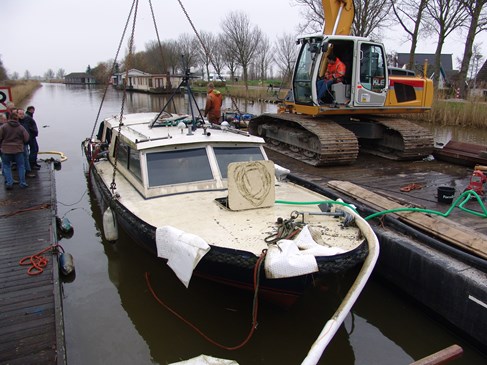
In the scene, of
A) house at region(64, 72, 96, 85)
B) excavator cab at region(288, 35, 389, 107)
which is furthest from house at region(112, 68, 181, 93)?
house at region(64, 72, 96, 85)

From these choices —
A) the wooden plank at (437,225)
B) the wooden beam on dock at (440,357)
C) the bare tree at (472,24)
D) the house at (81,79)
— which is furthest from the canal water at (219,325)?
the house at (81,79)

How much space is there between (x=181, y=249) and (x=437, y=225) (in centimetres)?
316

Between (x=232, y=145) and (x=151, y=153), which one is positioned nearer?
(x=151, y=153)

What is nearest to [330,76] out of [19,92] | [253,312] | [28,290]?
[253,312]

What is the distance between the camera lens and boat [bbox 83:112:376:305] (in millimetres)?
3955

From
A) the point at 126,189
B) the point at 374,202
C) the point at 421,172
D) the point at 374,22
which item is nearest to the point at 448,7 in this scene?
the point at 374,22

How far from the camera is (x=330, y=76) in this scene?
9.50 meters

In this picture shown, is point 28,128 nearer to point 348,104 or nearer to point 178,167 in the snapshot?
point 178,167

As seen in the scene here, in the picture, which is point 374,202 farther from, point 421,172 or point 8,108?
point 8,108

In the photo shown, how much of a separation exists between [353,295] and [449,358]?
888 millimetres

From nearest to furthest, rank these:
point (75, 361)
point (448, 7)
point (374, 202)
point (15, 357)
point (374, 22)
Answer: point (15, 357), point (75, 361), point (374, 202), point (448, 7), point (374, 22)

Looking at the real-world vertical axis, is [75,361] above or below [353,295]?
below

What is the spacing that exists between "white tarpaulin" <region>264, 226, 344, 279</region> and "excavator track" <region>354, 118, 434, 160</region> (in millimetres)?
5935

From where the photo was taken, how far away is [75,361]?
4121 mm
